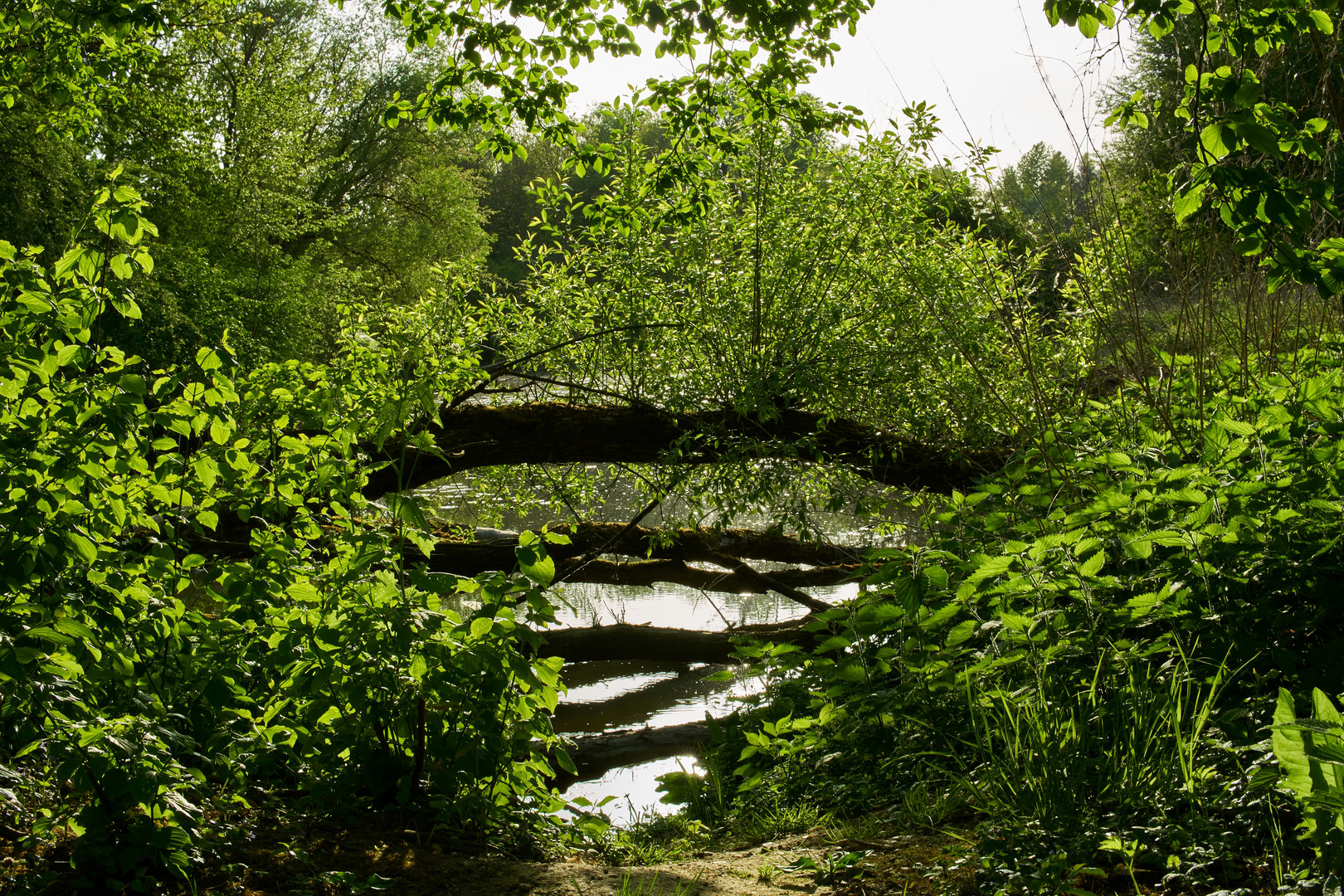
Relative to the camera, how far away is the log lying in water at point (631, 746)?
20.9 ft

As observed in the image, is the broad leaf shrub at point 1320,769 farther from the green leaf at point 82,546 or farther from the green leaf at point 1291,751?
the green leaf at point 82,546

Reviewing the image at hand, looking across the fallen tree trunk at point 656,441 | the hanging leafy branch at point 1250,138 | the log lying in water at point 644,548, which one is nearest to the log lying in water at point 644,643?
the log lying in water at point 644,548

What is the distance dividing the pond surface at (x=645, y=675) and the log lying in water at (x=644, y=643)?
22 cm

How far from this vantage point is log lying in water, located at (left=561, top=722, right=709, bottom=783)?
6.36 metres

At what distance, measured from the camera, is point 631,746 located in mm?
6664

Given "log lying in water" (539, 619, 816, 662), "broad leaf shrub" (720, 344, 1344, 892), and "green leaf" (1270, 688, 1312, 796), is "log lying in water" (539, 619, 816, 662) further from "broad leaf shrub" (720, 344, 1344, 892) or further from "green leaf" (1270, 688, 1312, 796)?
"green leaf" (1270, 688, 1312, 796)

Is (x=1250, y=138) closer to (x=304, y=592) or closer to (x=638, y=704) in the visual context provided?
(x=304, y=592)

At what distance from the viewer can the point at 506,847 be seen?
2408mm

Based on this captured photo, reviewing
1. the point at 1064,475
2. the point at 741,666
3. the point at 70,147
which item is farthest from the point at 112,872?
the point at 70,147

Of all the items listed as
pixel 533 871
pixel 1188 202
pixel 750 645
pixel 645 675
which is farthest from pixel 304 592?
pixel 645 675

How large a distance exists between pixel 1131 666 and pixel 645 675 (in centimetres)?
666

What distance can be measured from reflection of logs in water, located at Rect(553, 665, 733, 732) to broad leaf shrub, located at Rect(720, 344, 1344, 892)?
177 inches

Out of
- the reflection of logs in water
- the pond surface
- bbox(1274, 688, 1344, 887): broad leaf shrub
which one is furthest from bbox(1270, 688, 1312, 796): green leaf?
the reflection of logs in water

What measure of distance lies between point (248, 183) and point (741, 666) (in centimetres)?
1501
